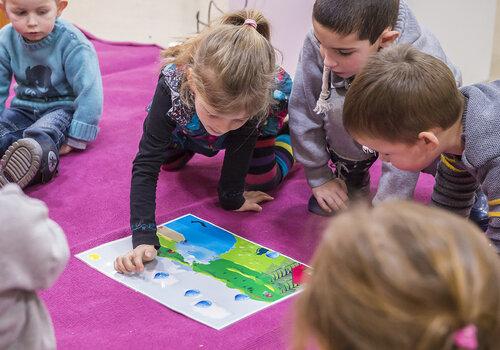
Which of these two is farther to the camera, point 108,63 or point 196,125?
point 108,63

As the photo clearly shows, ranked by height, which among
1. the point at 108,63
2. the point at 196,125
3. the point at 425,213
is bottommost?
the point at 108,63

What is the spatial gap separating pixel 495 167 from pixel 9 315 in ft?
2.47

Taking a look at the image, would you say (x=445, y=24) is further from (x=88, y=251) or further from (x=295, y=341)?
(x=295, y=341)

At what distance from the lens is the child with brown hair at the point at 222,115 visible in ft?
4.31

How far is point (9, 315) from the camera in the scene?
32.4 inches

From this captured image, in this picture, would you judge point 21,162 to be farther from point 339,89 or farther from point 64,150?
point 339,89

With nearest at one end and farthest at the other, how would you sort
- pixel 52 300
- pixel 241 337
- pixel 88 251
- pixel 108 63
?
pixel 241 337 < pixel 52 300 < pixel 88 251 < pixel 108 63

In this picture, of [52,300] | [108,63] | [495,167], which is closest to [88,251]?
[52,300]

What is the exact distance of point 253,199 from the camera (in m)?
1.65

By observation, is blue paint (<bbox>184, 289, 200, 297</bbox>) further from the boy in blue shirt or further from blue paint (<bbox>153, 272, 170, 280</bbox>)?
the boy in blue shirt

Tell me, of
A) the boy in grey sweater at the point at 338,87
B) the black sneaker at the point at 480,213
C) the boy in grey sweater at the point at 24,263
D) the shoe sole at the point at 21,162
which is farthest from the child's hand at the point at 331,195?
the boy in grey sweater at the point at 24,263

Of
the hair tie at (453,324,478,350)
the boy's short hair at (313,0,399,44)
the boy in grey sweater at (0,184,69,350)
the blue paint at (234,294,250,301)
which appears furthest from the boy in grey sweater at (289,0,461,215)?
the hair tie at (453,324,478,350)

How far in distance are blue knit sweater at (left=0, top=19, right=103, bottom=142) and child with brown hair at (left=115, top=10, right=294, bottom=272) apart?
0.92ft

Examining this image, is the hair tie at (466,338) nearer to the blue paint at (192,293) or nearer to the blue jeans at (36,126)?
the blue paint at (192,293)
